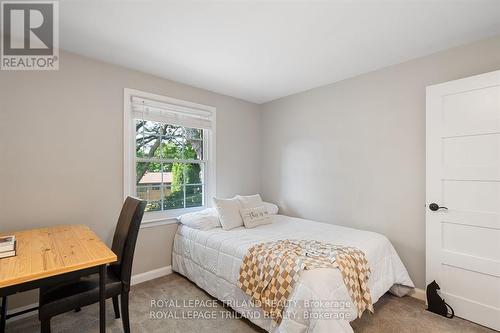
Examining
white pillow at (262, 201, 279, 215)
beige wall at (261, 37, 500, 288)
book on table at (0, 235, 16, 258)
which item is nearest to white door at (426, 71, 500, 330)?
beige wall at (261, 37, 500, 288)

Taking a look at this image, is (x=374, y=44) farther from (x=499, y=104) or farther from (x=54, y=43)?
(x=54, y=43)

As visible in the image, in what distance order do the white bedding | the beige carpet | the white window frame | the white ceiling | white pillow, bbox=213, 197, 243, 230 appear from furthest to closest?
white pillow, bbox=213, 197, 243, 230 < the white window frame < the beige carpet < the white ceiling < the white bedding

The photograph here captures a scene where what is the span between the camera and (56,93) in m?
2.24

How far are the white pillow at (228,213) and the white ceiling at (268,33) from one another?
5.15 feet

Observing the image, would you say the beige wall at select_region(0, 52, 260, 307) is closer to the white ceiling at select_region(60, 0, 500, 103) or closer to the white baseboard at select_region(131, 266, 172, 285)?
the white baseboard at select_region(131, 266, 172, 285)

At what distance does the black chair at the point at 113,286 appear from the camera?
4.68ft

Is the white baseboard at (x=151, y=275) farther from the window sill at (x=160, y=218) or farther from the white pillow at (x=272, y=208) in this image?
the white pillow at (x=272, y=208)

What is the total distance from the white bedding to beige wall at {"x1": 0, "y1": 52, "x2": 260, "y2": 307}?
0.62 meters

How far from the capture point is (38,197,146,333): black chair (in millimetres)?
1427

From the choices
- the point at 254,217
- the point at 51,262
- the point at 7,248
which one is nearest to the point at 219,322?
the point at 254,217

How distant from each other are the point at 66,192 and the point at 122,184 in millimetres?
493

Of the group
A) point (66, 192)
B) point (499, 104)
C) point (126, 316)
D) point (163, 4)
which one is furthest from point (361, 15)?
point (66, 192)

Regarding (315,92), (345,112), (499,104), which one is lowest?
(499,104)

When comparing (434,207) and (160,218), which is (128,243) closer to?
(160,218)
